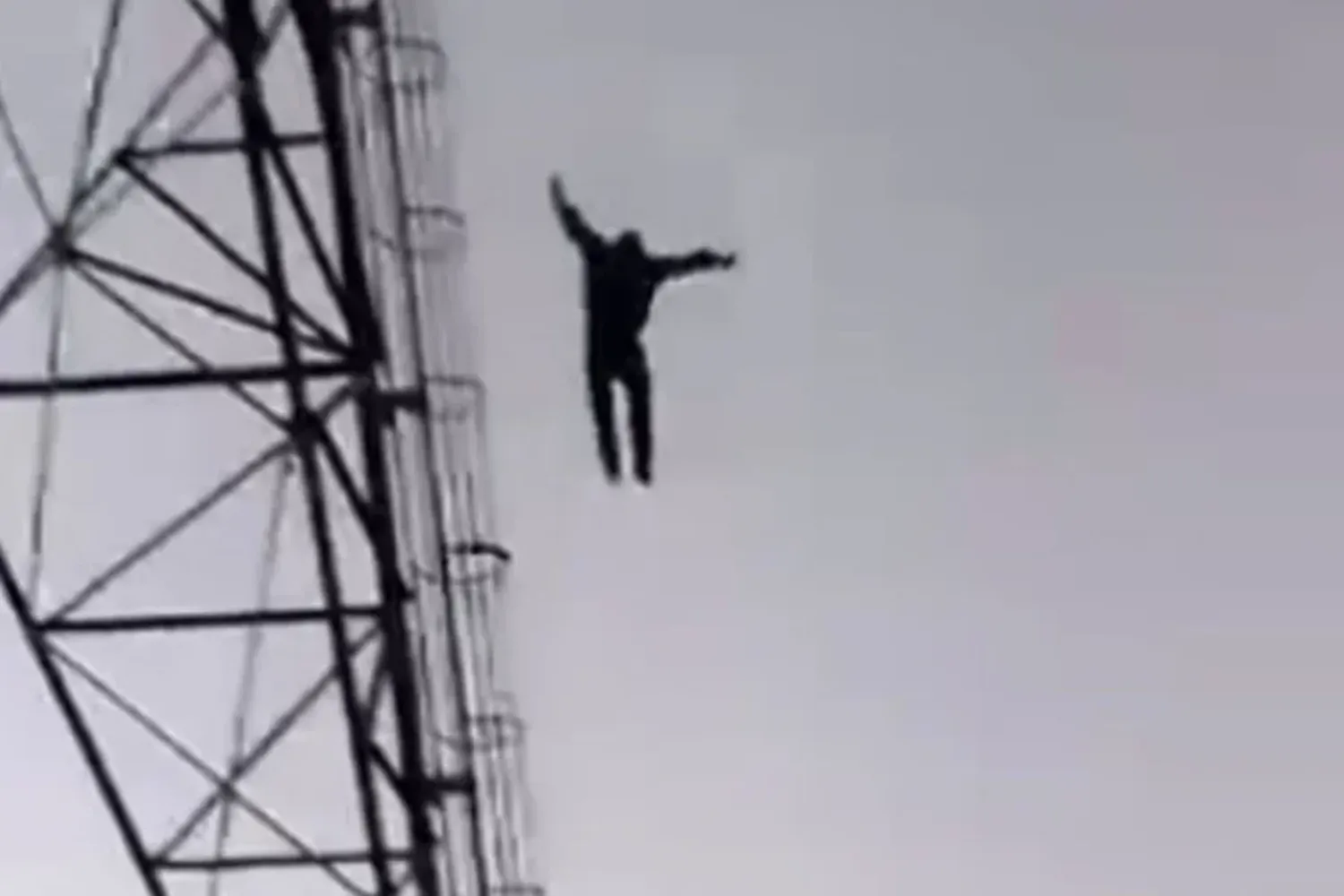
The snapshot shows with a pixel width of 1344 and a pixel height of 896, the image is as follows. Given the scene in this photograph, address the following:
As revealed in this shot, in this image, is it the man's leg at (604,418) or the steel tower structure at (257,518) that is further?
the man's leg at (604,418)

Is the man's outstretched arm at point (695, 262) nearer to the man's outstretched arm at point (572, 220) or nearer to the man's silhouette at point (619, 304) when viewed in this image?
the man's silhouette at point (619, 304)

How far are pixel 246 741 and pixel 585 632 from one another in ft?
4.01

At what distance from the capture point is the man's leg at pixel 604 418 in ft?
26.3

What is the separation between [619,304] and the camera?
7953 mm

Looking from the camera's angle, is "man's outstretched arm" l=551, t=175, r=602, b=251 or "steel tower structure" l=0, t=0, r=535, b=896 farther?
"man's outstretched arm" l=551, t=175, r=602, b=251

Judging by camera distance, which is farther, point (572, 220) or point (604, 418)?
point (604, 418)

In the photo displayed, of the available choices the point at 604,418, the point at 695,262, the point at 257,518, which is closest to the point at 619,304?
the point at 695,262

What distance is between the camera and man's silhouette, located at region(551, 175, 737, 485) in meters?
7.93

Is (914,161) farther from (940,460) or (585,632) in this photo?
(585,632)

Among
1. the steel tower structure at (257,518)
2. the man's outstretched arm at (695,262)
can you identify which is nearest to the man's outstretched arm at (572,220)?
the man's outstretched arm at (695,262)

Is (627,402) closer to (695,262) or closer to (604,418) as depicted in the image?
(604,418)

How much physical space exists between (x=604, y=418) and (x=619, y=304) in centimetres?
39

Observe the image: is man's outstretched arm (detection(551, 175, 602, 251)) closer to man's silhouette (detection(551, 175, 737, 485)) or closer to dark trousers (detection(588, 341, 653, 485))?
man's silhouette (detection(551, 175, 737, 485))

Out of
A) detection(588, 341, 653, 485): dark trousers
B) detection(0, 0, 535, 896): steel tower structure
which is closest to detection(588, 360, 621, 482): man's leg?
detection(588, 341, 653, 485): dark trousers
